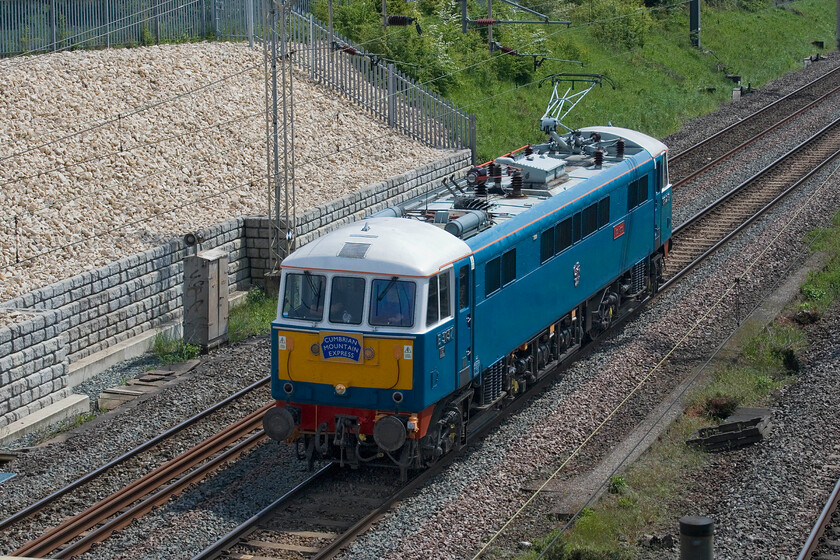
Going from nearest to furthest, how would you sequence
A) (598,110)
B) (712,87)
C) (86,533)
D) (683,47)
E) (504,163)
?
(86,533) → (504,163) → (598,110) → (712,87) → (683,47)

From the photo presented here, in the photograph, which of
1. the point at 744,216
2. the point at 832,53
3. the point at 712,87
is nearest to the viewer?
the point at 744,216

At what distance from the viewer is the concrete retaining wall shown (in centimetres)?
1588

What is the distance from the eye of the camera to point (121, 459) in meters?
14.6

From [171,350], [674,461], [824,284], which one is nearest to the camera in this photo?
[674,461]

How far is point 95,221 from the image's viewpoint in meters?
21.1

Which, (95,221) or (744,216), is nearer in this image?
(95,221)

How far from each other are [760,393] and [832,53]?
41785mm

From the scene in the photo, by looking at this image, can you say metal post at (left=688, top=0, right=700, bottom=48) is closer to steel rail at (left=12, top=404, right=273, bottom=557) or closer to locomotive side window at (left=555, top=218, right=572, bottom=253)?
locomotive side window at (left=555, top=218, right=572, bottom=253)

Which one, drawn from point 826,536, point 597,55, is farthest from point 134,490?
point 597,55

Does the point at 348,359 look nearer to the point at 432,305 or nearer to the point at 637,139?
the point at 432,305

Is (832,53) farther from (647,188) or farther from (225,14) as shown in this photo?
(647,188)

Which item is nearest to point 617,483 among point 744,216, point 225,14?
point 744,216

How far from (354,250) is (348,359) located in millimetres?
1218

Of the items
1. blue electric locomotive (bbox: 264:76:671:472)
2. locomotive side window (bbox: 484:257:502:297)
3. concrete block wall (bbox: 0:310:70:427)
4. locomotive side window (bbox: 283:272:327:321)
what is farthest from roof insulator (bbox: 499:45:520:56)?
locomotive side window (bbox: 283:272:327:321)
